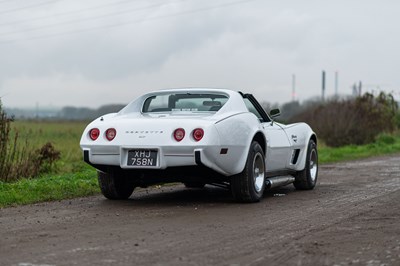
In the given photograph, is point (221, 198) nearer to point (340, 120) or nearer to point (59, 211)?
point (59, 211)

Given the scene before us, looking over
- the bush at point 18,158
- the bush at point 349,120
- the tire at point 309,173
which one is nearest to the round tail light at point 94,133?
the bush at point 18,158

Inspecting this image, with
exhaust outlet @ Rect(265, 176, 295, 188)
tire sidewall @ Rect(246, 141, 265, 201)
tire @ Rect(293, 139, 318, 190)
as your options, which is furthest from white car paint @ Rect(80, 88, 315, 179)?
tire @ Rect(293, 139, 318, 190)

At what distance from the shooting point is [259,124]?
1048 centimetres

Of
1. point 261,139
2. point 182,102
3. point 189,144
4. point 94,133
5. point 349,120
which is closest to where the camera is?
point 189,144

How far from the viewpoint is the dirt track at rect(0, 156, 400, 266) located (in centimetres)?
604

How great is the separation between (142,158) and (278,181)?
98.4 inches

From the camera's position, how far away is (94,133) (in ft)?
32.1

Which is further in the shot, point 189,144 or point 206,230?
point 189,144

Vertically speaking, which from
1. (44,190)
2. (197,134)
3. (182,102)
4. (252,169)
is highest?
(182,102)

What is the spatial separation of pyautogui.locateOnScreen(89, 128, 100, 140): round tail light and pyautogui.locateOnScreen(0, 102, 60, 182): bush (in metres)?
3.39

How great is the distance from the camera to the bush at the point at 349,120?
3109cm

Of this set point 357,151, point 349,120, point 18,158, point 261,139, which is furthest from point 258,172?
point 349,120

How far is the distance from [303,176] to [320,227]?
445 cm

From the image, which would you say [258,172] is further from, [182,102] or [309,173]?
[309,173]
